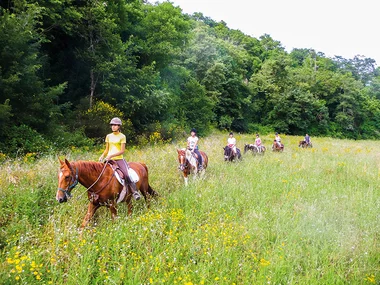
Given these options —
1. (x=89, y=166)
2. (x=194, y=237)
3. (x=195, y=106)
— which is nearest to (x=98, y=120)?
(x=89, y=166)

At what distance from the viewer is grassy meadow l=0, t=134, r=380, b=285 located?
12.1 feet

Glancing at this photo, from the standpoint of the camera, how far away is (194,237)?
467 cm

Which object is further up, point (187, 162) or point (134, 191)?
point (187, 162)

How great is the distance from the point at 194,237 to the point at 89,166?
254cm

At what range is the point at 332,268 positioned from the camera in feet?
13.0

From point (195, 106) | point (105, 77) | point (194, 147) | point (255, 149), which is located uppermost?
point (105, 77)

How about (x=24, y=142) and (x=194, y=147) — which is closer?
(x=194, y=147)

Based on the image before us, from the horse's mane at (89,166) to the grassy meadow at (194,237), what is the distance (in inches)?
38.9

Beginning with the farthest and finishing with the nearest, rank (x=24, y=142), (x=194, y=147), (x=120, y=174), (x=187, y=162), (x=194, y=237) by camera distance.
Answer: (x=24, y=142) → (x=194, y=147) → (x=187, y=162) → (x=120, y=174) → (x=194, y=237)

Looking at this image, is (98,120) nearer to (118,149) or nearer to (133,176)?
(118,149)

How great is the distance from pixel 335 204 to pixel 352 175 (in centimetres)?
452

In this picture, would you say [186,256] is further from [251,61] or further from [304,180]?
[251,61]

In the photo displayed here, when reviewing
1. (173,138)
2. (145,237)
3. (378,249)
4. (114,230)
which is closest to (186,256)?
(145,237)

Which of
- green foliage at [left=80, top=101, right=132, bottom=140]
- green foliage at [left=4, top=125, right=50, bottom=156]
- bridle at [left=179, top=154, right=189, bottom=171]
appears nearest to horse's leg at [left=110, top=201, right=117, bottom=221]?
bridle at [left=179, top=154, right=189, bottom=171]
